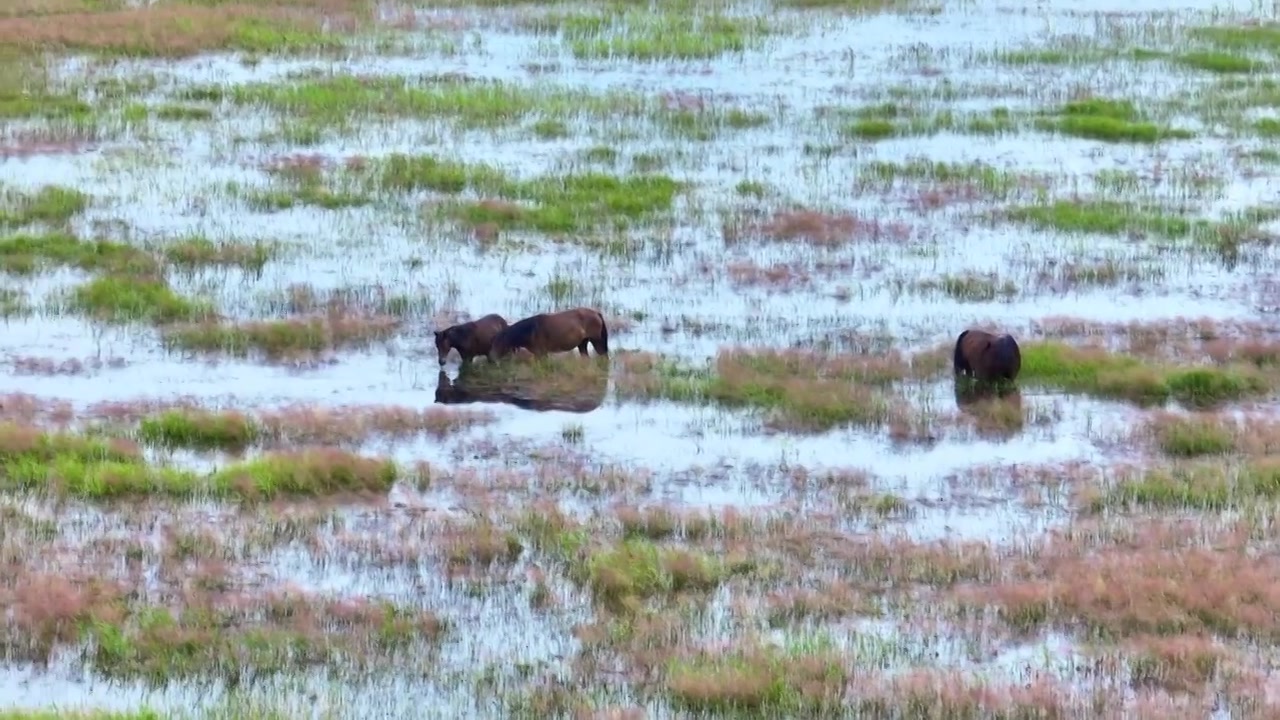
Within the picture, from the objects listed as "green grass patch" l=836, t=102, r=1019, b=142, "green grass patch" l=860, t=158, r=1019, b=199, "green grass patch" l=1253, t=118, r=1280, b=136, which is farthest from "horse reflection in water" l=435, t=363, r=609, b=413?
"green grass patch" l=1253, t=118, r=1280, b=136

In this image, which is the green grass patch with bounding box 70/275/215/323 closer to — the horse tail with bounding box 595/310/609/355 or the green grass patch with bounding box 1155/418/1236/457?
the horse tail with bounding box 595/310/609/355

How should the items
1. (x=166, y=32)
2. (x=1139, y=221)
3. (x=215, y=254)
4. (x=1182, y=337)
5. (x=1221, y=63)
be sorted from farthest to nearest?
(x=166, y=32), (x=1221, y=63), (x=1139, y=221), (x=215, y=254), (x=1182, y=337)

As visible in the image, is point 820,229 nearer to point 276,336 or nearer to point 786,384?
point 786,384

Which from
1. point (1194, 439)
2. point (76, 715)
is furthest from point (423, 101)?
point (76, 715)

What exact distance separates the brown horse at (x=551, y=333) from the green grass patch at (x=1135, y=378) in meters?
3.50

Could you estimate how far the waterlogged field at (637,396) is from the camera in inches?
375

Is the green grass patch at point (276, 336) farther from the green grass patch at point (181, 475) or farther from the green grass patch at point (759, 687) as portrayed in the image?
the green grass patch at point (759, 687)

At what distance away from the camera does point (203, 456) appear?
42.6 ft

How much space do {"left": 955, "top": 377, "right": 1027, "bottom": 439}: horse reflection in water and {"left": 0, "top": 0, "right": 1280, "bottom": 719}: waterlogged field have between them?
0.06 m

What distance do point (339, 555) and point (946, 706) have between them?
388 centimetres

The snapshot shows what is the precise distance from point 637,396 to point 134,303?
500cm

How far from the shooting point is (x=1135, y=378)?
14797 millimetres

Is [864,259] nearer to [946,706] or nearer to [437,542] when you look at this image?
[437,542]

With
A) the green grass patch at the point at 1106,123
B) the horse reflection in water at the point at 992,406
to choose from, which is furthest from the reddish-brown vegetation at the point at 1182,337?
the green grass patch at the point at 1106,123
